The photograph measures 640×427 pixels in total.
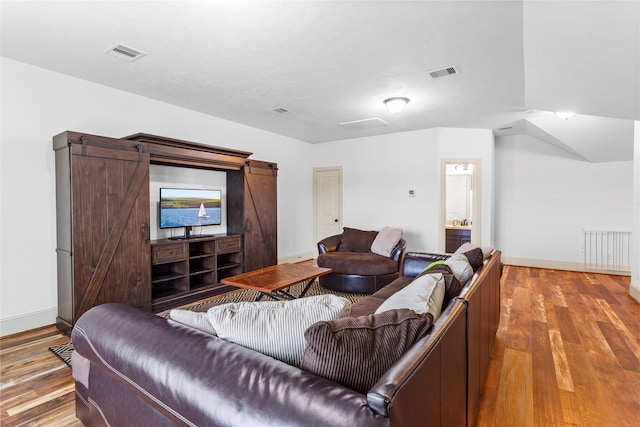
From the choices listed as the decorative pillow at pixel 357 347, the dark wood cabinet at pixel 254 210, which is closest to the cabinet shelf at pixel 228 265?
the dark wood cabinet at pixel 254 210

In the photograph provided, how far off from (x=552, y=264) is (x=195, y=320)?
667 cm

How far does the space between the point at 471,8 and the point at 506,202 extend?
16.4ft

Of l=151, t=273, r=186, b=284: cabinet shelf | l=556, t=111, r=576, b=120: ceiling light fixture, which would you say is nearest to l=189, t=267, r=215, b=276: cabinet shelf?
l=151, t=273, r=186, b=284: cabinet shelf

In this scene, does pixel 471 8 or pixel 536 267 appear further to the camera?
pixel 536 267

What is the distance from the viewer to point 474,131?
18.4 feet

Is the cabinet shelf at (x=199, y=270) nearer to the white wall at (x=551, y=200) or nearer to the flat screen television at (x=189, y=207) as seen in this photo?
the flat screen television at (x=189, y=207)

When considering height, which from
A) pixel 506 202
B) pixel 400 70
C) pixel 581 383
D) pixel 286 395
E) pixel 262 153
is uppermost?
pixel 400 70

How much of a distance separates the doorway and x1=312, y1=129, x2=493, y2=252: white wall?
96mm

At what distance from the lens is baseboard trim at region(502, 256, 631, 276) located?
549cm

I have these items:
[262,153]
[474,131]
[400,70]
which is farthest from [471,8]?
[262,153]

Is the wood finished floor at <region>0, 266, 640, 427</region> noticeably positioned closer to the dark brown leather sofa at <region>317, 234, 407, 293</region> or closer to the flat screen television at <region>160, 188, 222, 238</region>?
the dark brown leather sofa at <region>317, 234, 407, 293</region>

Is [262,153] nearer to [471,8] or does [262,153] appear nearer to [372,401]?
[471,8]

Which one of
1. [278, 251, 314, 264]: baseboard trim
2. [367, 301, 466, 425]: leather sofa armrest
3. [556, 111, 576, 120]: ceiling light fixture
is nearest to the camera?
[367, 301, 466, 425]: leather sofa armrest

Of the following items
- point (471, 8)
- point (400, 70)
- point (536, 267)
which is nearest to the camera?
point (471, 8)
